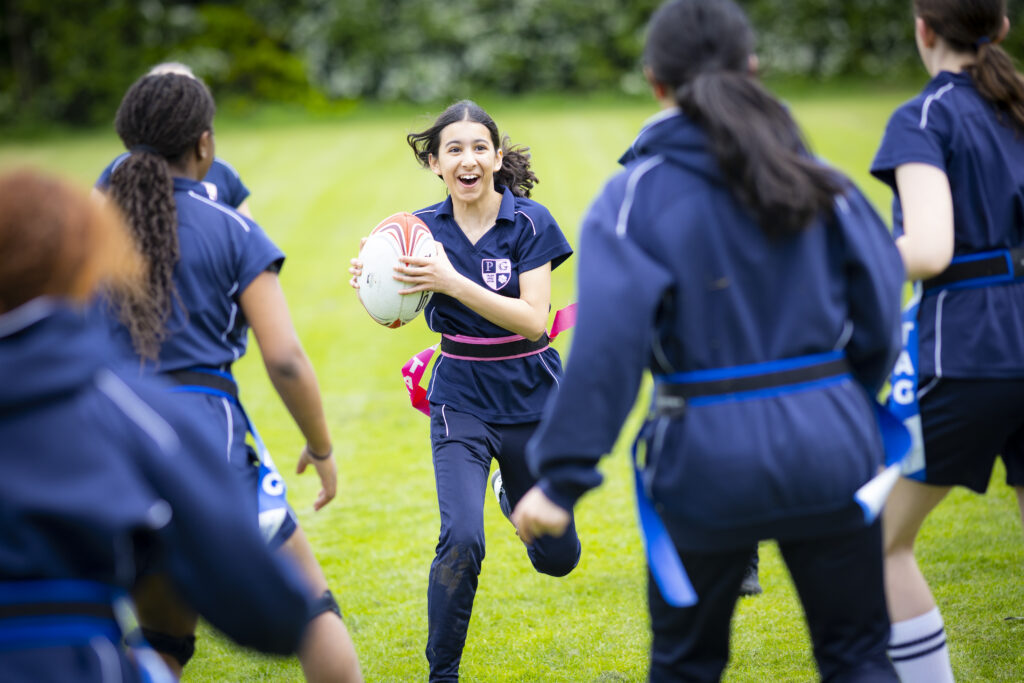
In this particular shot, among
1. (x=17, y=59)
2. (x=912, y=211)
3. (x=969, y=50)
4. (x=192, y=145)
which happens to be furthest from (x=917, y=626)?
(x=17, y=59)

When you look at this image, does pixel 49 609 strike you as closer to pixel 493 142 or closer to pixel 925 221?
pixel 925 221

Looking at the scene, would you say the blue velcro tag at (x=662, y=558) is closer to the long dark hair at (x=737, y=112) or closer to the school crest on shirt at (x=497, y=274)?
the long dark hair at (x=737, y=112)

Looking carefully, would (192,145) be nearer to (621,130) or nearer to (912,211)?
(912,211)

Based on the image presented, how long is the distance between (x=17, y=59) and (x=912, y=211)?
28.2 meters

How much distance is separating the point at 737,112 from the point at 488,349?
1.84 metres

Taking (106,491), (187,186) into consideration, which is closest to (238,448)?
(187,186)

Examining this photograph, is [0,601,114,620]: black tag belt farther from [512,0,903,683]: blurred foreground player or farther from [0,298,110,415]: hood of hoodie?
[512,0,903,683]: blurred foreground player

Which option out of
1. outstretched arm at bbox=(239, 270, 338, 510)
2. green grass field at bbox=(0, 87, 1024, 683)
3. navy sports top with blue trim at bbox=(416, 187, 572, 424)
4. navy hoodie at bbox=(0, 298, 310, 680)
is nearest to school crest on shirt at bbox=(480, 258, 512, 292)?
navy sports top with blue trim at bbox=(416, 187, 572, 424)

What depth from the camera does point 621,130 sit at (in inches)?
801

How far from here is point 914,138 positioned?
2.98 metres

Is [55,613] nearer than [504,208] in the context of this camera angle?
Yes

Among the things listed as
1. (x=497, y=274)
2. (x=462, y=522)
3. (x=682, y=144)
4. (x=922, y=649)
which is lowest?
(x=922, y=649)

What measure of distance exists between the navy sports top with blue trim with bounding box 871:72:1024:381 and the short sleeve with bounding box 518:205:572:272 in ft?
4.25

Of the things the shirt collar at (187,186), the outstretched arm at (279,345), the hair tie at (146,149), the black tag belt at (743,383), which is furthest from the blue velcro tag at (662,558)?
the hair tie at (146,149)
